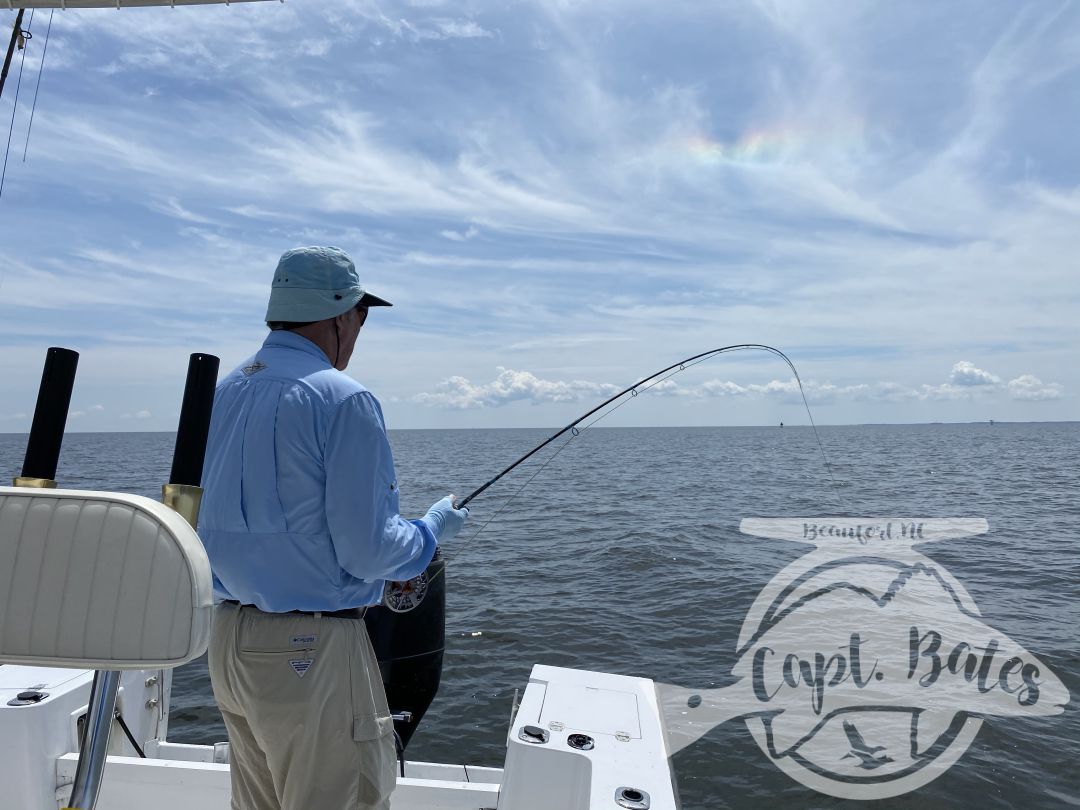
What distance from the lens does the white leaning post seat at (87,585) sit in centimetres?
111

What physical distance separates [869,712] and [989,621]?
3634mm

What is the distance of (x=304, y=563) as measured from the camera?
1785 mm

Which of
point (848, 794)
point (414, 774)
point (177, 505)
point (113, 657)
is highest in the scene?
point (177, 505)

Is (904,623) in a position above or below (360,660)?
below

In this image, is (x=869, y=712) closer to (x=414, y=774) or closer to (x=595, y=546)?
(x=414, y=774)

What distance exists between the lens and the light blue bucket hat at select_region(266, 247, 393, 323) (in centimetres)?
196

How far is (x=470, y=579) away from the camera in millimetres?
11086

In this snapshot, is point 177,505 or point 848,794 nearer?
point 177,505

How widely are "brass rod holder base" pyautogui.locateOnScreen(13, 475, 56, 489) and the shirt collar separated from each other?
0.68m

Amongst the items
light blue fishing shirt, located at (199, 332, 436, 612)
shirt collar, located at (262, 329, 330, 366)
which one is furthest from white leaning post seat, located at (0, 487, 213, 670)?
shirt collar, located at (262, 329, 330, 366)

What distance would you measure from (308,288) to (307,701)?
3.30 feet

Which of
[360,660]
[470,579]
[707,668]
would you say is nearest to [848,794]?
[707,668]

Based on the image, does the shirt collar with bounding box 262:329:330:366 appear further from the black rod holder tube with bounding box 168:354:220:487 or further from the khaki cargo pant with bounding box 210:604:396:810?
the khaki cargo pant with bounding box 210:604:396:810

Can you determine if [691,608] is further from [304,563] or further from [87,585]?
[87,585]
